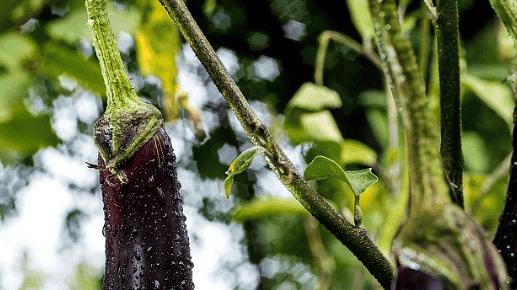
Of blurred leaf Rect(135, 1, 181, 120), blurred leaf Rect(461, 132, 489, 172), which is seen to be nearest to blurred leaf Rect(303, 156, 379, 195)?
blurred leaf Rect(135, 1, 181, 120)

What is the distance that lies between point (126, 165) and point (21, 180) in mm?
1236

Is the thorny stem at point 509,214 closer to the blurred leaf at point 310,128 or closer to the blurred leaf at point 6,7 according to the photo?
the blurred leaf at point 310,128

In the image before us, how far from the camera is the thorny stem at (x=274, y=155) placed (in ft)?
1.38

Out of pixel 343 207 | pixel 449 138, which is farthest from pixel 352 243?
pixel 343 207

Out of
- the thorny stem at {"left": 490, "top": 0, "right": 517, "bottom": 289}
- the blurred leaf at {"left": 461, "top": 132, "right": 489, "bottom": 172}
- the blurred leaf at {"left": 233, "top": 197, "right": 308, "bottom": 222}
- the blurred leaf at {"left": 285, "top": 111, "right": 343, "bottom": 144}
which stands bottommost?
the blurred leaf at {"left": 461, "top": 132, "right": 489, "bottom": 172}

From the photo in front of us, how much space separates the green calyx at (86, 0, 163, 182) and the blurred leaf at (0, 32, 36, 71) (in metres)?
0.55

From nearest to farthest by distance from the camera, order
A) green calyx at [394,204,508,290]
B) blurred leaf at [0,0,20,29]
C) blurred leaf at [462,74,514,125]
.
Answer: green calyx at [394,204,508,290], blurred leaf at [0,0,20,29], blurred leaf at [462,74,514,125]

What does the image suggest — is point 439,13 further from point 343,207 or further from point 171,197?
point 343,207

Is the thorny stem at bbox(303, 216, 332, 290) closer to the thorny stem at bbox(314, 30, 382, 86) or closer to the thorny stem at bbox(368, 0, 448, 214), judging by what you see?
the thorny stem at bbox(314, 30, 382, 86)

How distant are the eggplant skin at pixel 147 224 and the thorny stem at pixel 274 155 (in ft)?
0.21

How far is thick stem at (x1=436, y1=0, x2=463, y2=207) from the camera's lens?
0.45 meters

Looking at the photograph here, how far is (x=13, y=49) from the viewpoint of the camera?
1.01 meters

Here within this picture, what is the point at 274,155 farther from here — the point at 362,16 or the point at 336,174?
the point at 362,16

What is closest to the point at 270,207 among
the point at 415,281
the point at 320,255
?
the point at 320,255
